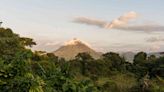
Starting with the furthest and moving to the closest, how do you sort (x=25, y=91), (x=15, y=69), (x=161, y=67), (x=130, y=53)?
1. (x=130, y=53)
2. (x=161, y=67)
3. (x=15, y=69)
4. (x=25, y=91)

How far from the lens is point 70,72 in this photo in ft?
40.3

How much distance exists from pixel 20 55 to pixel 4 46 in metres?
28.0

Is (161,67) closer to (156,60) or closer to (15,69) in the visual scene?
(156,60)

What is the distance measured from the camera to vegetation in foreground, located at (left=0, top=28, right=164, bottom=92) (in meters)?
10.8

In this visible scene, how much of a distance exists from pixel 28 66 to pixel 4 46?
92.3 ft

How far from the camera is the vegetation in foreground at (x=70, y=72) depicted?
35.5ft

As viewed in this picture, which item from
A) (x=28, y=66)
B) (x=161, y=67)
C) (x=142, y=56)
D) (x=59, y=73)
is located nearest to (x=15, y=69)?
(x=28, y=66)

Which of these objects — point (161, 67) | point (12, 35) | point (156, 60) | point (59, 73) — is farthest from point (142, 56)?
point (59, 73)

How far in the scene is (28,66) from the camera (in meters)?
11.4

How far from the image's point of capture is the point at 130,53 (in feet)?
192

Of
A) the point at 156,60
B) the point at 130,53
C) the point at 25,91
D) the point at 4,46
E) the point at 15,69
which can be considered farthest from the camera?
the point at 130,53

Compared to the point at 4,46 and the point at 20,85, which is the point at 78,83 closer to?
the point at 20,85

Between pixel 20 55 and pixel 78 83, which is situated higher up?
pixel 20 55

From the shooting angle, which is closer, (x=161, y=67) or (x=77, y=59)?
(x=161, y=67)
